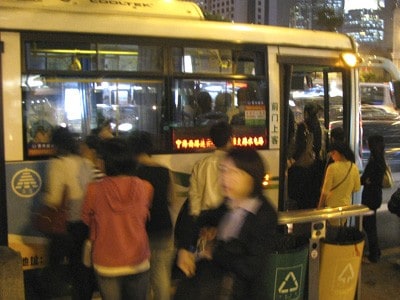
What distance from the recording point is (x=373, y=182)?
7.13m

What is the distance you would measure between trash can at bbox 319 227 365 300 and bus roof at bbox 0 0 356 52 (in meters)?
2.73

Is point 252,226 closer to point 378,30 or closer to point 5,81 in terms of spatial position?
point 5,81

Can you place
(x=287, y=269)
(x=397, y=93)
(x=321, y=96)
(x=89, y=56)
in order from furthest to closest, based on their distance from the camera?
(x=321, y=96)
(x=397, y=93)
(x=89, y=56)
(x=287, y=269)

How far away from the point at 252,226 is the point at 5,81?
349cm

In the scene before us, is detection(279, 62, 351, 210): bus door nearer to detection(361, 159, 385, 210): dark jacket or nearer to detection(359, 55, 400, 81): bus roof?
detection(361, 159, 385, 210): dark jacket

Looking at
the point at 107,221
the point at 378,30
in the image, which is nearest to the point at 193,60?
the point at 107,221

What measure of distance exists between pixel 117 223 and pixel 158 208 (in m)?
0.86

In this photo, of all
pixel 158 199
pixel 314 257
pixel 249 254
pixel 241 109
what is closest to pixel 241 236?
pixel 249 254

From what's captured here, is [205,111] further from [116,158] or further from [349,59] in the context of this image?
[116,158]

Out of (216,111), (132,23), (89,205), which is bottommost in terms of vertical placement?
(89,205)

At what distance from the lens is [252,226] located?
113 inches

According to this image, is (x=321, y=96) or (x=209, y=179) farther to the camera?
(x=321, y=96)

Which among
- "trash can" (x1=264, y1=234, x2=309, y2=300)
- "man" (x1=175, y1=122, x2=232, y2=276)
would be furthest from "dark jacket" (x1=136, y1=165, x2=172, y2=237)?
"trash can" (x1=264, y1=234, x2=309, y2=300)

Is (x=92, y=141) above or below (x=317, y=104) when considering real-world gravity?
below
